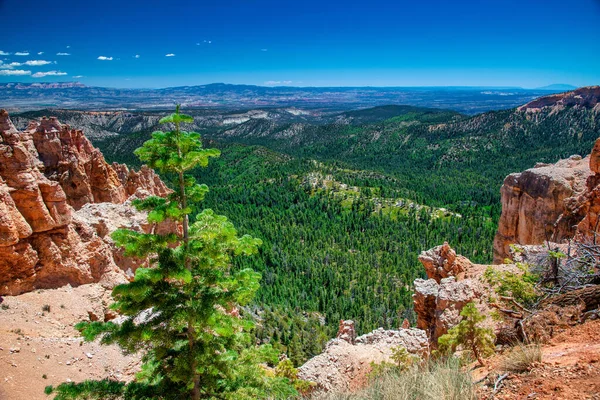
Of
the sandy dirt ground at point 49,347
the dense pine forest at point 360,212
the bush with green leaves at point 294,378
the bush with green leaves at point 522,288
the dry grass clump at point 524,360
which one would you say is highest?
the dry grass clump at point 524,360

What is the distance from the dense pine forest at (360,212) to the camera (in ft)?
202

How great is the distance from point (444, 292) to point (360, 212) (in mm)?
97051

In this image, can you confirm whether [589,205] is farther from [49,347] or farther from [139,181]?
[139,181]

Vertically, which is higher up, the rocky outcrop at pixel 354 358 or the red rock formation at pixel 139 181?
the red rock formation at pixel 139 181

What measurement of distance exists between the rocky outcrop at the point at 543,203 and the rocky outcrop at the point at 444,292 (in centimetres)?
746

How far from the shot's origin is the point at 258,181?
146875 mm

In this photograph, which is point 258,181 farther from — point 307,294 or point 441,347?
point 441,347

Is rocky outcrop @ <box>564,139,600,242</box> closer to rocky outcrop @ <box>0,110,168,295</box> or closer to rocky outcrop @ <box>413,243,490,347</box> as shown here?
rocky outcrop @ <box>413,243,490,347</box>

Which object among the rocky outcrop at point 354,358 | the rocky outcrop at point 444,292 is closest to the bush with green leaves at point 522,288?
the rocky outcrop at point 444,292

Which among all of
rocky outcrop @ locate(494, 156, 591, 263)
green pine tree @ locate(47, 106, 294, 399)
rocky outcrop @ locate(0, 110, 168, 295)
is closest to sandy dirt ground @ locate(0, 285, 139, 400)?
rocky outcrop @ locate(0, 110, 168, 295)

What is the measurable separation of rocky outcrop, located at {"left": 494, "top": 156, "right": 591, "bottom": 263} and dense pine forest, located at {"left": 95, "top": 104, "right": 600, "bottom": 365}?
2637 cm

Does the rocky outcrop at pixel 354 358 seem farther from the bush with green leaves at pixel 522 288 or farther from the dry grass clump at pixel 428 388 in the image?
the dry grass clump at pixel 428 388

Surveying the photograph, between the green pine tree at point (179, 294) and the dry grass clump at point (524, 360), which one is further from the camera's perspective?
the green pine tree at point (179, 294)

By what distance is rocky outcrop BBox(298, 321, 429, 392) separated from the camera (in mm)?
17234
